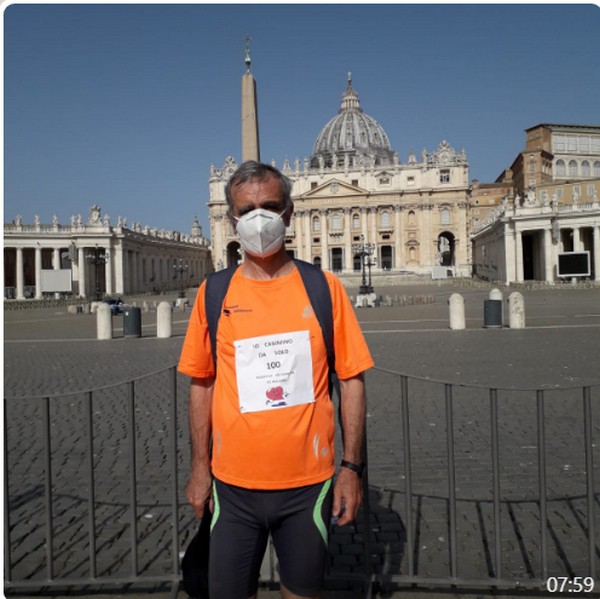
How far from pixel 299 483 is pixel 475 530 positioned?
2.27m

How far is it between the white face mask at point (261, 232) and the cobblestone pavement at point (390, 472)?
127 centimetres

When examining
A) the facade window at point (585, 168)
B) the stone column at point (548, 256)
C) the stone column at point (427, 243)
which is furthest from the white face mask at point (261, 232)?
the stone column at point (427, 243)

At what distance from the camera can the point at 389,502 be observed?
455cm

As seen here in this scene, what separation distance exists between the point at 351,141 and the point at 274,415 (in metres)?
105

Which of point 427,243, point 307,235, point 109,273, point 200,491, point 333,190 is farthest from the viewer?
point 307,235

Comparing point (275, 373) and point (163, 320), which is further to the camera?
point (163, 320)

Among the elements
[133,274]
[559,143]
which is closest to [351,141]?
[559,143]

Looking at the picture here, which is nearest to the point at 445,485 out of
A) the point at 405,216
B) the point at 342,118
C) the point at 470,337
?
the point at 470,337

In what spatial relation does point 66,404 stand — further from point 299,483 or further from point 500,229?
point 500,229

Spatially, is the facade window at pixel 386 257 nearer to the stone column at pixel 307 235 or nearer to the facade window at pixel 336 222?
the facade window at pixel 336 222

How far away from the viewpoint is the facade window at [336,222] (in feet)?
287

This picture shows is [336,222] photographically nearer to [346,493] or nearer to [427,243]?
[427,243]

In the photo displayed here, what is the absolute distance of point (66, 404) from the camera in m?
8.02

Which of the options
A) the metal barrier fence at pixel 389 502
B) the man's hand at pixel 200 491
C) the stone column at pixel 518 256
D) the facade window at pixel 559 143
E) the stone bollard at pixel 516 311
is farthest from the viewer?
the facade window at pixel 559 143
